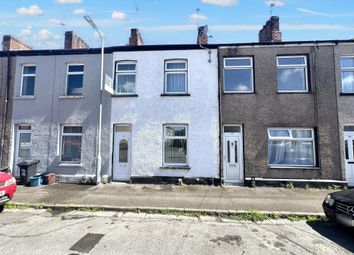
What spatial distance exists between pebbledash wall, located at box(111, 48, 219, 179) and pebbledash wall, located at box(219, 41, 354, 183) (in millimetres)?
848

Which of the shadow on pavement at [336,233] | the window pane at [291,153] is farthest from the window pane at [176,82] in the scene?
the shadow on pavement at [336,233]

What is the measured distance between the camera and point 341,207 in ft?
17.1

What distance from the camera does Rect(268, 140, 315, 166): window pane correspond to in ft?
33.9

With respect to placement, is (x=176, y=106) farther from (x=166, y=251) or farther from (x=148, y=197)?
(x=166, y=251)

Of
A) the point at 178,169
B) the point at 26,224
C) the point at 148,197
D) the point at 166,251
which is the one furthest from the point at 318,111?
the point at 26,224

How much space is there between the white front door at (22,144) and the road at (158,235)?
226 inches

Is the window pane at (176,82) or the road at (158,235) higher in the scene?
the window pane at (176,82)

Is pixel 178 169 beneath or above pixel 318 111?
beneath

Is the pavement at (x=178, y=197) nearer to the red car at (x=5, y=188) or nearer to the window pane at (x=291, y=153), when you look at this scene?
the red car at (x=5, y=188)

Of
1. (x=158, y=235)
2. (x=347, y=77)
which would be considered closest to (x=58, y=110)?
(x=158, y=235)

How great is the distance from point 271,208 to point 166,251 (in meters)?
4.02

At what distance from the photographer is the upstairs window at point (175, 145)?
35.4 feet

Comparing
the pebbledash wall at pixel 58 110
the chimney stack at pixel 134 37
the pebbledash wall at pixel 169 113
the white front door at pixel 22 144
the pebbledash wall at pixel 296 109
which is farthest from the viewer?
the chimney stack at pixel 134 37

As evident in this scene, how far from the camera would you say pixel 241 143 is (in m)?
10.6
